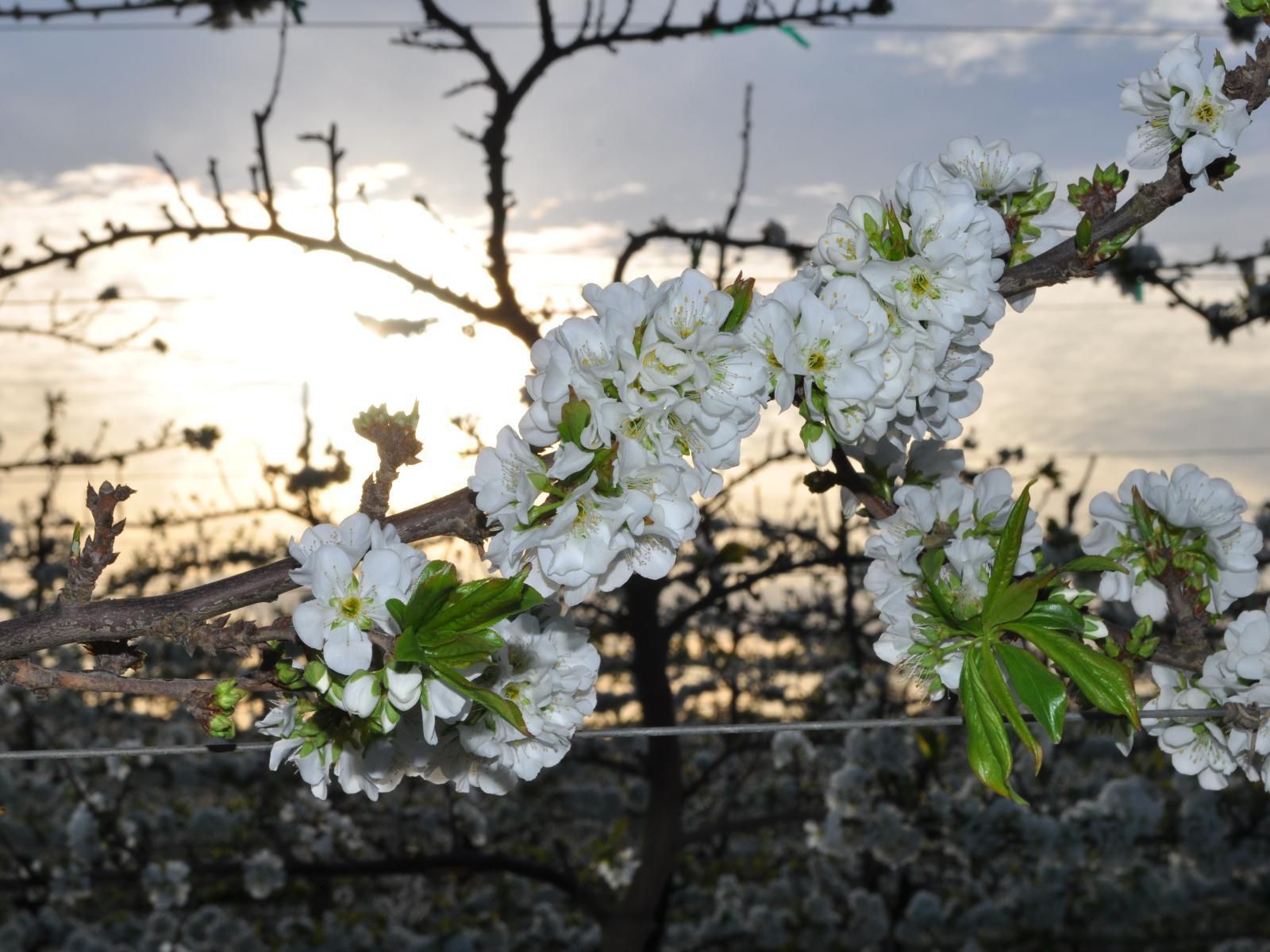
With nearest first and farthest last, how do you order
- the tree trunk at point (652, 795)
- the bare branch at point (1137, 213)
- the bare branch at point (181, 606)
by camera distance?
the bare branch at point (181, 606)
the bare branch at point (1137, 213)
the tree trunk at point (652, 795)

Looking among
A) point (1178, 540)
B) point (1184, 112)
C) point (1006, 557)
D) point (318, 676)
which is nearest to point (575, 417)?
point (318, 676)

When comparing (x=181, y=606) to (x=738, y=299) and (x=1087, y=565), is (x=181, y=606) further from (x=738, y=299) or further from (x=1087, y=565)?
(x=1087, y=565)

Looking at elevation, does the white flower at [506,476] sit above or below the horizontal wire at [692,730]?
above

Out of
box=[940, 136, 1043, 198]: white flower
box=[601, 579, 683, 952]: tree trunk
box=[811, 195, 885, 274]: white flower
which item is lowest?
box=[601, 579, 683, 952]: tree trunk

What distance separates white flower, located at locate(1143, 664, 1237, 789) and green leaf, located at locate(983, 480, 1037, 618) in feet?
1.30

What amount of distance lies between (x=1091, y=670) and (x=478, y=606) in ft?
1.58

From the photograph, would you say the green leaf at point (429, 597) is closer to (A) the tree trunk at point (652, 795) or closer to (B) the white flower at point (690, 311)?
(B) the white flower at point (690, 311)

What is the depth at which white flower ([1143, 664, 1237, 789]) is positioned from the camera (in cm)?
120

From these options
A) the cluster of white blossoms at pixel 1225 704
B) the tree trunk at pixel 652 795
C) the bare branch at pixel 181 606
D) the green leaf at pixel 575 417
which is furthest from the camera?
the tree trunk at pixel 652 795

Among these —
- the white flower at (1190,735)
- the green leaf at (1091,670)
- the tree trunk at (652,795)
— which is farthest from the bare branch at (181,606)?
the tree trunk at (652,795)

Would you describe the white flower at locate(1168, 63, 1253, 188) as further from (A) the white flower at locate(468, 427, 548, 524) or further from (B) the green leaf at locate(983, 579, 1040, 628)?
(A) the white flower at locate(468, 427, 548, 524)

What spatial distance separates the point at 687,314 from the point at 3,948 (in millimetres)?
5637

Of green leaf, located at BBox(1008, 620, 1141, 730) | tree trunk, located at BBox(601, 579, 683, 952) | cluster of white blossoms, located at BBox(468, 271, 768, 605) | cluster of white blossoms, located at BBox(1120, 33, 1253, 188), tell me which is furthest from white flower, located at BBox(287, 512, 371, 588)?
tree trunk, located at BBox(601, 579, 683, 952)

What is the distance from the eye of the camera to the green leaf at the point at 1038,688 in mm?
828
